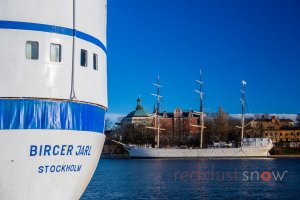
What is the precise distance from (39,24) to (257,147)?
111288 millimetres

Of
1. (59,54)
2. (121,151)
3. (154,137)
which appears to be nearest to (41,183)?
(59,54)

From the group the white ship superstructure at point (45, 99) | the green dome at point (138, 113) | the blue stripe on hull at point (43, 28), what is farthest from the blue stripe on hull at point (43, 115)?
the green dome at point (138, 113)

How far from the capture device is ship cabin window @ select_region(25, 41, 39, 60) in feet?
42.3

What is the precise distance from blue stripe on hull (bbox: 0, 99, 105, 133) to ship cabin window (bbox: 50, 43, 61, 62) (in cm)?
127

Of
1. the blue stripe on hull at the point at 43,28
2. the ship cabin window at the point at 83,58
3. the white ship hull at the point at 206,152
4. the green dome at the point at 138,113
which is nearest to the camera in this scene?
the blue stripe on hull at the point at 43,28

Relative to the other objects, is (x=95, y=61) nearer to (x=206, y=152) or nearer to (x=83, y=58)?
(x=83, y=58)

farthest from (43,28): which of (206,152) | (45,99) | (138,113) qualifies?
(138,113)

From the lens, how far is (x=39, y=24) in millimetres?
13109

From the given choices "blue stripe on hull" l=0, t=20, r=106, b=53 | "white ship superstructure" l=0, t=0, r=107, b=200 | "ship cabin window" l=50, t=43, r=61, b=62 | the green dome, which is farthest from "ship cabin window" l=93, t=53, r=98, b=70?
the green dome

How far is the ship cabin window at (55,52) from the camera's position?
13234 millimetres

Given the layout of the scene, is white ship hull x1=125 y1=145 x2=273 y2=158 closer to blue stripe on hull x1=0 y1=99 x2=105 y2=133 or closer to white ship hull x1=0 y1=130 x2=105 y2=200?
white ship hull x1=0 y1=130 x2=105 y2=200

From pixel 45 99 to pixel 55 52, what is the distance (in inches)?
57.1

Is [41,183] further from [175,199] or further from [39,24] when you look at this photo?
[175,199]

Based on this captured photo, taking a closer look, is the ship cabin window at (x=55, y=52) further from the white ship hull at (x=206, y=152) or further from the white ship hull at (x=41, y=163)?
the white ship hull at (x=206, y=152)
